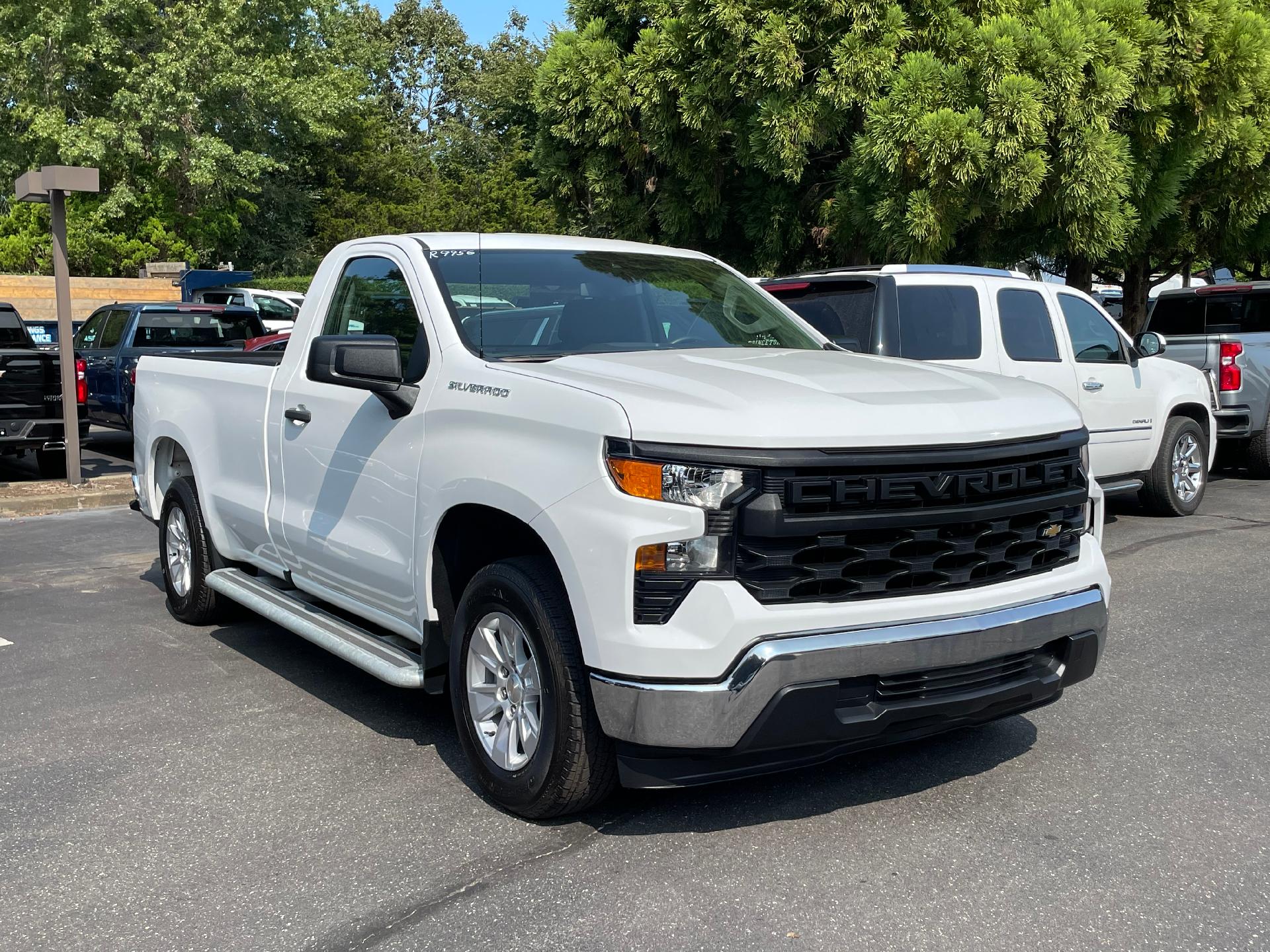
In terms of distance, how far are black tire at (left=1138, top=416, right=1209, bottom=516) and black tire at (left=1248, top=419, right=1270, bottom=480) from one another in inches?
104

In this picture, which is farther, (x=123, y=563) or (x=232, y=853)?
(x=123, y=563)

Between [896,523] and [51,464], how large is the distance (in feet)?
42.5

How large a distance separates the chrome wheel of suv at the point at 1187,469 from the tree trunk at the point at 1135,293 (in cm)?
859

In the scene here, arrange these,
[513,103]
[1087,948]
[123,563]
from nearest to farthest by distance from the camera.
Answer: [1087,948] < [123,563] < [513,103]

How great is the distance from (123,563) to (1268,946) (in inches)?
304

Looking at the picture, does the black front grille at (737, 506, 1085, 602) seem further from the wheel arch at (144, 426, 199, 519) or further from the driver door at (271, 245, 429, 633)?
the wheel arch at (144, 426, 199, 519)

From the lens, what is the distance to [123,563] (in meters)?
8.86

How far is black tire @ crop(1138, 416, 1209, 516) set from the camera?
10.2 metres

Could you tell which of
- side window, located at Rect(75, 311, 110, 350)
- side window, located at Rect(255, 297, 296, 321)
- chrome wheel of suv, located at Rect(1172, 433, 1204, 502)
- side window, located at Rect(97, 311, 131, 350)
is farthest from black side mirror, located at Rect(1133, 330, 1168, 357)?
side window, located at Rect(255, 297, 296, 321)

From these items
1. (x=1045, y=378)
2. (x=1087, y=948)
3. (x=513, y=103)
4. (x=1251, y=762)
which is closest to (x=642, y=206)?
(x=1045, y=378)

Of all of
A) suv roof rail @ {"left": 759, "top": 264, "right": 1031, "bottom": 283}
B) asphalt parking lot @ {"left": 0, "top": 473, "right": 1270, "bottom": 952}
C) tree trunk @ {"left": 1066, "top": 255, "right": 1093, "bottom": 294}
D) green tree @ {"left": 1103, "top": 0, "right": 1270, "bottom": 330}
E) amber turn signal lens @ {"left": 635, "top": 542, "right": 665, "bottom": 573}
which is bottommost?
asphalt parking lot @ {"left": 0, "top": 473, "right": 1270, "bottom": 952}

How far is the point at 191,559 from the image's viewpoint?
6.70 metres

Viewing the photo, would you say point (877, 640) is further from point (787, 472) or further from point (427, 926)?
point (427, 926)

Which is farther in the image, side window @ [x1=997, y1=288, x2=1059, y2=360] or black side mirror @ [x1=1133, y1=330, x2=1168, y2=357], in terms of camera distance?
black side mirror @ [x1=1133, y1=330, x2=1168, y2=357]
